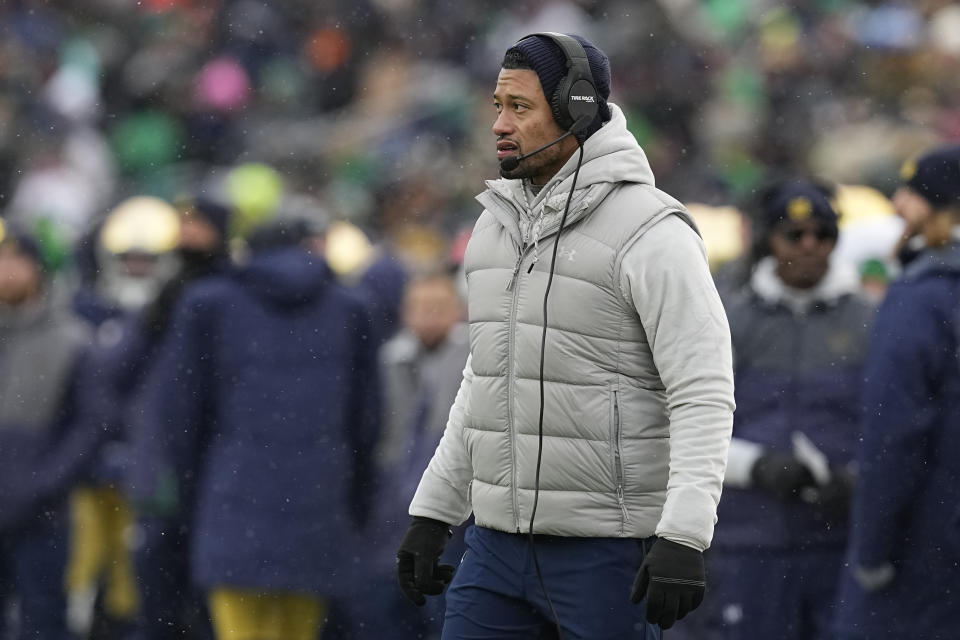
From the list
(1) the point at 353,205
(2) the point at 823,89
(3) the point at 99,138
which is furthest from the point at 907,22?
(3) the point at 99,138

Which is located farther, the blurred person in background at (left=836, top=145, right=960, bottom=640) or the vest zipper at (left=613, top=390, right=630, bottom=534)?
the blurred person in background at (left=836, top=145, right=960, bottom=640)

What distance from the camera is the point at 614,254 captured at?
3.86 metres

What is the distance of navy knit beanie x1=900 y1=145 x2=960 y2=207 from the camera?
6113 millimetres

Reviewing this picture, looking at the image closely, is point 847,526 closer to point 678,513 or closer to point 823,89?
point 678,513

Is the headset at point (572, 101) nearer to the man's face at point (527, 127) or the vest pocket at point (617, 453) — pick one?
the man's face at point (527, 127)

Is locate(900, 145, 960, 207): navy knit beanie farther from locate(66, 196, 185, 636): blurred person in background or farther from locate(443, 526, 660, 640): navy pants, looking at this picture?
locate(66, 196, 185, 636): blurred person in background

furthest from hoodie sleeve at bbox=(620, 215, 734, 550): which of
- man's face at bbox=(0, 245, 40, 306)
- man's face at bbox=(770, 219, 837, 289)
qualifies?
man's face at bbox=(0, 245, 40, 306)

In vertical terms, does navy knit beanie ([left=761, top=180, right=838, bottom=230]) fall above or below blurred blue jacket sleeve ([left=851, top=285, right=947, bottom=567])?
above

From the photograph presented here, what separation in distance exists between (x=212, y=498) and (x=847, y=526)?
7.97ft

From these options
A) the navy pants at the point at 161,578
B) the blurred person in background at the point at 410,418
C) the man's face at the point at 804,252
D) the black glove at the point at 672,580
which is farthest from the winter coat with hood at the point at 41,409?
the black glove at the point at 672,580

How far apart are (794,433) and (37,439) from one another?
11.8 ft

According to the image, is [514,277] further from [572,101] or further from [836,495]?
[836,495]

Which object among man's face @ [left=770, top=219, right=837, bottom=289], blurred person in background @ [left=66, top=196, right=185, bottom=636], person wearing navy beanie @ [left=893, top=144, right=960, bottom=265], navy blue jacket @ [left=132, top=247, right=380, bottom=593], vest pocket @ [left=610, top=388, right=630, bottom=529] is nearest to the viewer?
vest pocket @ [left=610, top=388, right=630, bottom=529]

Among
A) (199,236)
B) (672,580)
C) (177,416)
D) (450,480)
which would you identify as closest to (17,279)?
(199,236)
